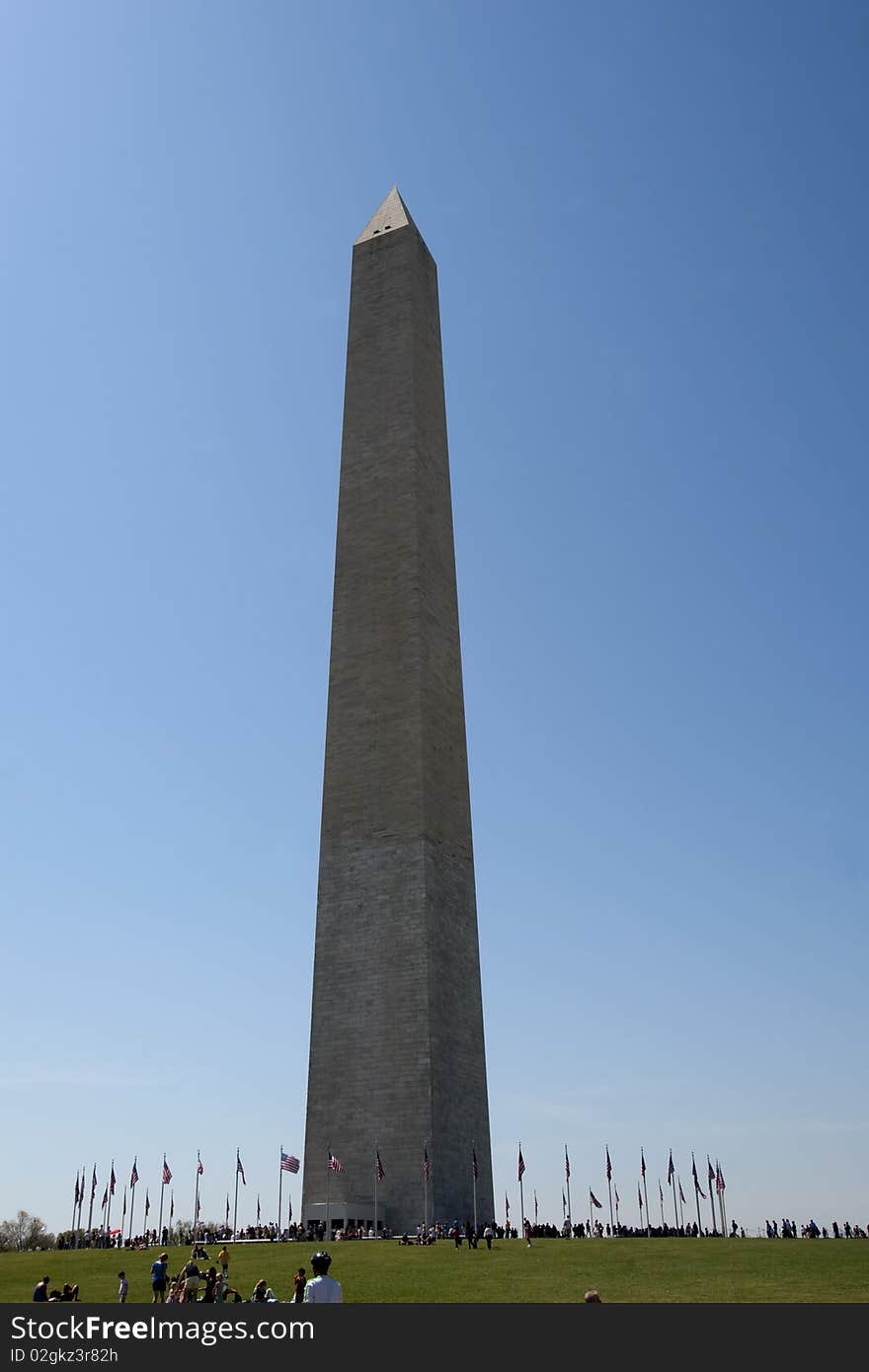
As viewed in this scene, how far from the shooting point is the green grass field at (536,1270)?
2136cm

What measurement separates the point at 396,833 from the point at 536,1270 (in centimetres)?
1748

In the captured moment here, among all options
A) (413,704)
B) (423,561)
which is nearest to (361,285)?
(423,561)

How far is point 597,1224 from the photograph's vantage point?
4097cm

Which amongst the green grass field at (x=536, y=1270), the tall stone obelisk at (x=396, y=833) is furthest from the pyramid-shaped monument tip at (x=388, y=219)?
the green grass field at (x=536, y=1270)

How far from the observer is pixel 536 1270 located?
2506 cm

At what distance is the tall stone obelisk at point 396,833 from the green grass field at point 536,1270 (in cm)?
537

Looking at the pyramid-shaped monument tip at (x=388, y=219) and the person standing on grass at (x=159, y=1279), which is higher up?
the pyramid-shaped monument tip at (x=388, y=219)

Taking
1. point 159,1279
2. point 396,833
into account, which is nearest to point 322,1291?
point 159,1279

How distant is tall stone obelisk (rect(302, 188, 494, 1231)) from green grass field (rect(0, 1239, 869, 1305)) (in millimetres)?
5369

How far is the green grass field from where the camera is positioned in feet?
70.1

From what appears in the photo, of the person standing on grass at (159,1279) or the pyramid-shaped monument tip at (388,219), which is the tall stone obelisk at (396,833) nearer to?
the pyramid-shaped monument tip at (388,219)

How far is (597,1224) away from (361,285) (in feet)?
120
